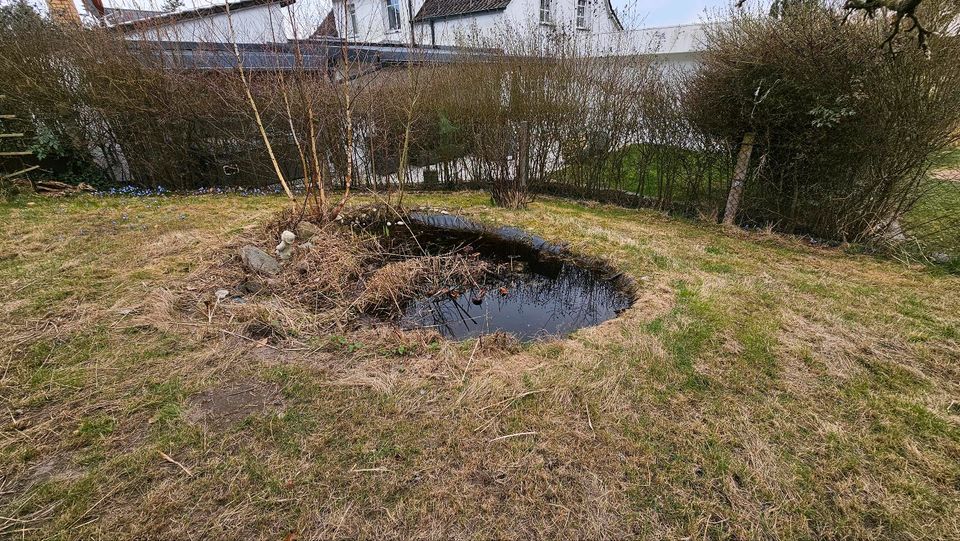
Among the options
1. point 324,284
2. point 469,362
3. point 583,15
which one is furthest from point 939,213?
point 583,15

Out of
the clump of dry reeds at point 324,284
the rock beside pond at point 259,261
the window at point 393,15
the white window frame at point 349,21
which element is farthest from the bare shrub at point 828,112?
the window at point 393,15

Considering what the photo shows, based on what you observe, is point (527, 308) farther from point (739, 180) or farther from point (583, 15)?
point (583, 15)

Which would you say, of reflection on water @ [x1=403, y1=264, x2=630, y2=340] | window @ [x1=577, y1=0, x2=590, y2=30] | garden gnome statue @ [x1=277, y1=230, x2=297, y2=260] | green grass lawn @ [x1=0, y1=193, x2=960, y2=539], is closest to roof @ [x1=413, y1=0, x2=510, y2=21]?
window @ [x1=577, y1=0, x2=590, y2=30]

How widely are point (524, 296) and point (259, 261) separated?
9.17 ft

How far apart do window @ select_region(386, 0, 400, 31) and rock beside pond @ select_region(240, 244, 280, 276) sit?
16.0 m

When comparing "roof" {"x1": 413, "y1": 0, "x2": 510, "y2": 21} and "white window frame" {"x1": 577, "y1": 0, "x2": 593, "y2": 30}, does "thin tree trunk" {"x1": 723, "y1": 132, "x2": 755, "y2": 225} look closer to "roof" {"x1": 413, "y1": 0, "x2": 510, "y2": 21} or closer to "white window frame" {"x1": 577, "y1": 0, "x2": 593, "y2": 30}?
"roof" {"x1": 413, "y1": 0, "x2": 510, "y2": 21}

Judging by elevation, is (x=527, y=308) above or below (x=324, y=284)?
below

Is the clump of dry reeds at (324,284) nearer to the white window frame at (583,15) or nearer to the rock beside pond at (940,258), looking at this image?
the rock beside pond at (940,258)

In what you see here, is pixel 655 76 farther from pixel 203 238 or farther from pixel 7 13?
pixel 7 13

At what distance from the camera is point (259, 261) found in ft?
13.6

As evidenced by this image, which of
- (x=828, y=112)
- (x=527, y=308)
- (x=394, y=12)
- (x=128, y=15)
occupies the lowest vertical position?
(x=527, y=308)

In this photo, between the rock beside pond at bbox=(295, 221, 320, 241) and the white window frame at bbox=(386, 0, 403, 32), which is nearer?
the rock beside pond at bbox=(295, 221, 320, 241)

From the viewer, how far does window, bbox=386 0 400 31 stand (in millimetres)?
16859

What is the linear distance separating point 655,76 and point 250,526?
815 cm
